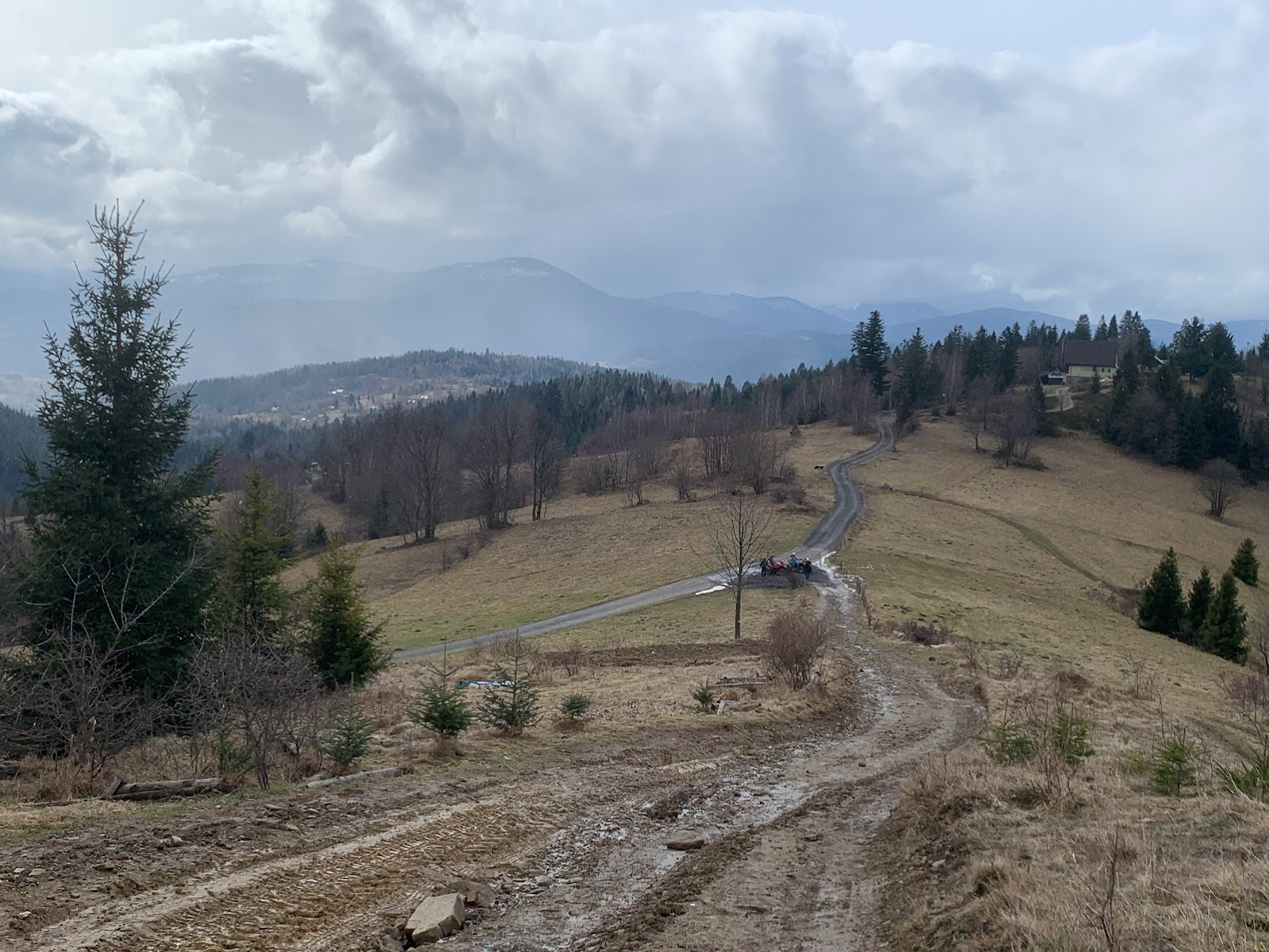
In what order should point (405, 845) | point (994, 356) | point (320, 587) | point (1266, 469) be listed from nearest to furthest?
point (405, 845) < point (320, 587) < point (1266, 469) < point (994, 356)

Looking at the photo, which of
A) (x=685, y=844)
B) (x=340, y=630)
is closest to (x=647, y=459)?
(x=340, y=630)

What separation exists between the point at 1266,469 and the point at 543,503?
8937 cm

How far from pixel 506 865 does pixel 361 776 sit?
10.7ft

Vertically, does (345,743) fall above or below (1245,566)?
above

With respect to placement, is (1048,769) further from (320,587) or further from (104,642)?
(320,587)

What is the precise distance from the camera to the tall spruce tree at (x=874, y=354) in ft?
399

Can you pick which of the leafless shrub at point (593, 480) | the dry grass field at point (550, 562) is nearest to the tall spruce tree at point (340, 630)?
the dry grass field at point (550, 562)

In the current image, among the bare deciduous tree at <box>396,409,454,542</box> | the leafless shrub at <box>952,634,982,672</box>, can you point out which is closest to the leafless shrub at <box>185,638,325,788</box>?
the leafless shrub at <box>952,634,982,672</box>

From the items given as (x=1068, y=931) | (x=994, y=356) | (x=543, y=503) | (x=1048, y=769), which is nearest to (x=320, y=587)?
(x=1048, y=769)

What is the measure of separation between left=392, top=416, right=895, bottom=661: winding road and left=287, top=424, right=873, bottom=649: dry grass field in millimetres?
1026

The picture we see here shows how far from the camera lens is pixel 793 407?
129 meters

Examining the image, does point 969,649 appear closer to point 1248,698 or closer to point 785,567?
point 1248,698

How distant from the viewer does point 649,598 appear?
42000mm

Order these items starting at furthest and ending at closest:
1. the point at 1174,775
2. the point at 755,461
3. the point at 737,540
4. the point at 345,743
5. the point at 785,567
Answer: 1. the point at 755,461
2. the point at 785,567
3. the point at 737,540
4. the point at 345,743
5. the point at 1174,775
